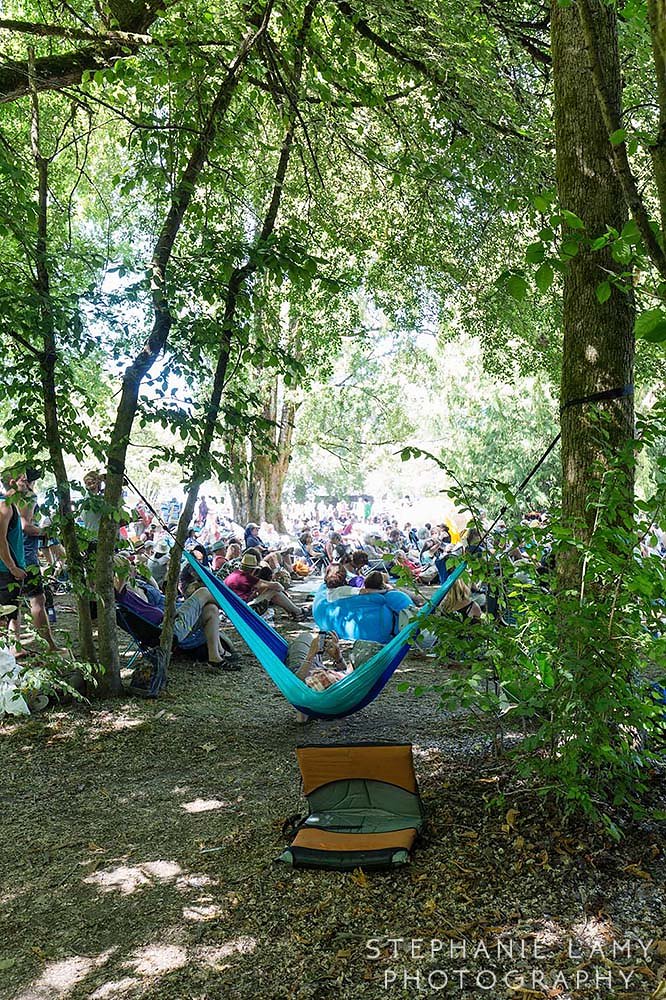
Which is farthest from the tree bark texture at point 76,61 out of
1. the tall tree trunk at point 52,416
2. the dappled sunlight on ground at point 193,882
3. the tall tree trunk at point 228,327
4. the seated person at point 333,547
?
the seated person at point 333,547

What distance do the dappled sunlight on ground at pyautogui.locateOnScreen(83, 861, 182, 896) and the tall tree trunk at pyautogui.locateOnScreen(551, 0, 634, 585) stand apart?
1.68m

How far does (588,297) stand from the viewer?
2785 millimetres

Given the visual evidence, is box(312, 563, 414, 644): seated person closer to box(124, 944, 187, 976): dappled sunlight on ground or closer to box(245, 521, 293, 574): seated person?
box(124, 944, 187, 976): dappled sunlight on ground

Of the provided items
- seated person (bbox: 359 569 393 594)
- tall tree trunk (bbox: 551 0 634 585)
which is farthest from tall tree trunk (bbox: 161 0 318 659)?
seated person (bbox: 359 569 393 594)

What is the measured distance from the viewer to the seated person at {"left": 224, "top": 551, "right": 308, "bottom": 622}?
7.26m

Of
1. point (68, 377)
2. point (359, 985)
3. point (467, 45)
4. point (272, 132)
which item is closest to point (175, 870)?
point (359, 985)

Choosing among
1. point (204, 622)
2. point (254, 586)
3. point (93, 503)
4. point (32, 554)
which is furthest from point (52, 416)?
point (254, 586)

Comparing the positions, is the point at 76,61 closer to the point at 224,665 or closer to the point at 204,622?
the point at 204,622

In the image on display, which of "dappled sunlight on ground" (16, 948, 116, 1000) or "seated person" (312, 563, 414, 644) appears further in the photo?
"seated person" (312, 563, 414, 644)

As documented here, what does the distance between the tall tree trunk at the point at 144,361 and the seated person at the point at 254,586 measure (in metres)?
2.40

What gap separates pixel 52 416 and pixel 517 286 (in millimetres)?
3062

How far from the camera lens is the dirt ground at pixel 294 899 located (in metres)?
2.00

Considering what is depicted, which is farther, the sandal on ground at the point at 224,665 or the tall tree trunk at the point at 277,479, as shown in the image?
the tall tree trunk at the point at 277,479

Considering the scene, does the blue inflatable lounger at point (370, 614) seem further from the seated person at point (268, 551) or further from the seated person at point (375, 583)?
the seated person at point (268, 551)
